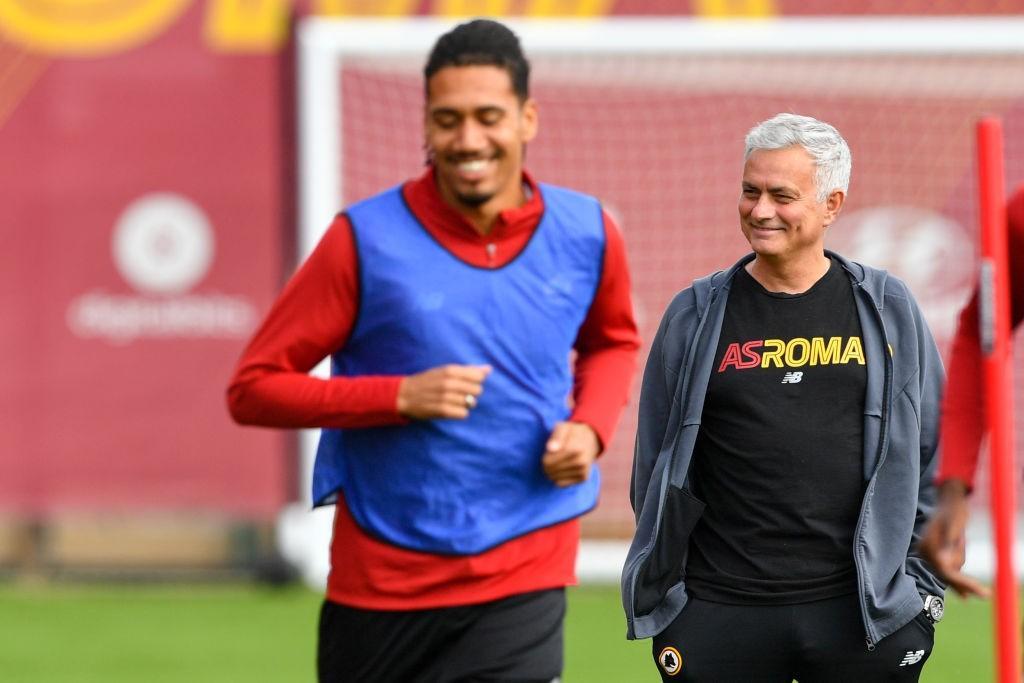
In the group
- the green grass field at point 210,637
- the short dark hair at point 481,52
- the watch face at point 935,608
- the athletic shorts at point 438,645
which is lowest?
the green grass field at point 210,637

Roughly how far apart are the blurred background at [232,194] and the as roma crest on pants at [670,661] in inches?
196

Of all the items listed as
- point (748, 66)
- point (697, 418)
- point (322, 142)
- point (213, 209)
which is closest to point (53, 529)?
point (213, 209)

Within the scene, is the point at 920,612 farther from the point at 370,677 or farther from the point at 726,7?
the point at 726,7

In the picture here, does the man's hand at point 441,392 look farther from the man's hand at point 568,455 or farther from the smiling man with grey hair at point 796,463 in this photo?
the smiling man with grey hair at point 796,463

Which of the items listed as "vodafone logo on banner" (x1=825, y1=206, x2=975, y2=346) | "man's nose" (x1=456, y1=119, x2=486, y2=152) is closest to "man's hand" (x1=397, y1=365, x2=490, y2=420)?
"man's nose" (x1=456, y1=119, x2=486, y2=152)

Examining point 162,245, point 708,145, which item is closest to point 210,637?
point 162,245

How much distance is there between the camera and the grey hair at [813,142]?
288 centimetres

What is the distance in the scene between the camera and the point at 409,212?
10.9 feet

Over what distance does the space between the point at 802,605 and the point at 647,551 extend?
284 millimetres

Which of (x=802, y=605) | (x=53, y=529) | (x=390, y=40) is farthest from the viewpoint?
(x=53, y=529)

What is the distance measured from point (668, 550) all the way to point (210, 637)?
4.18m

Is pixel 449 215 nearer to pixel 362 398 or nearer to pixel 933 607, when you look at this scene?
pixel 362 398

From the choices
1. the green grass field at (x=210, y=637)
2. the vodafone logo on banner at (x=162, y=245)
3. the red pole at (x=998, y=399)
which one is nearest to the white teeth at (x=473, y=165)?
the red pole at (x=998, y=399)

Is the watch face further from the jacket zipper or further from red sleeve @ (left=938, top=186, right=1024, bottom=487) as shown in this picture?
red sleeve @ (left=938, top=186, right=1024, bottom=487)
